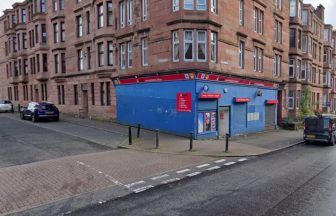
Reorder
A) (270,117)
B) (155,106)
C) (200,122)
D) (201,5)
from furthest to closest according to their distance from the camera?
(270,117), (155,106), (201,5), (200,122)

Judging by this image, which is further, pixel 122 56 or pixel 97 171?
pixel 122 56

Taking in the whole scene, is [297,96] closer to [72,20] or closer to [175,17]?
[175,17]

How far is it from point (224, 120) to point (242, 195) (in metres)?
12.1

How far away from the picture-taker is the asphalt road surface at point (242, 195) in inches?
243

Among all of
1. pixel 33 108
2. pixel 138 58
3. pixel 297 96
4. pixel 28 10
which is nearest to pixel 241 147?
pixel 138 58

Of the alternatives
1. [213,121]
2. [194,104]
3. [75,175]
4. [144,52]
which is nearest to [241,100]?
[213,121]

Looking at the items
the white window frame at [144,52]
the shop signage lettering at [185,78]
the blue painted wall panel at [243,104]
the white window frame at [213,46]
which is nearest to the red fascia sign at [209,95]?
the blue painted wall panel at [243,104]

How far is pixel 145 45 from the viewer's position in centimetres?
1978

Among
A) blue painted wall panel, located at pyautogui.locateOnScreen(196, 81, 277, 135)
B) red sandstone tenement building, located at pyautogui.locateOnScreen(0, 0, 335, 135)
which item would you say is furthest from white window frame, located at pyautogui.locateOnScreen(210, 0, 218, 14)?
blue painted wall panel, located at pyautogui.locateOnScreen(196, 81, 277, 135)

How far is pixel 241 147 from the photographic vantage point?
14.7 m

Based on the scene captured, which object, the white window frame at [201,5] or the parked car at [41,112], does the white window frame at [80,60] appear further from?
the white window frame at [201,5]

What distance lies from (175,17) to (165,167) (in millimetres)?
10355

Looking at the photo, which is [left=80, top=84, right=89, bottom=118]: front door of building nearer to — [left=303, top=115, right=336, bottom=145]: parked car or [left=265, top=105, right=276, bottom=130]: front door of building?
[left=265, top=105, right=276, bottom=130]: front door of building

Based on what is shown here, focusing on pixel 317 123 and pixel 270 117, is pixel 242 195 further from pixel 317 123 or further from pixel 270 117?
pixel 270 117
